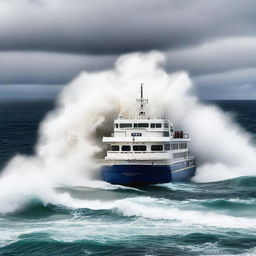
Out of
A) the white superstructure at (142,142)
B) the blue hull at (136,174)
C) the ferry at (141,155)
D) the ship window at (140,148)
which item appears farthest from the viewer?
the ship window at (140,148)

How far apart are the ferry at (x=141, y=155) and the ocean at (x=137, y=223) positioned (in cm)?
148

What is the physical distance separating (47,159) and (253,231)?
34994mm

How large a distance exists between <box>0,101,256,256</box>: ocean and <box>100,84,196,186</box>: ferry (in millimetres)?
1485

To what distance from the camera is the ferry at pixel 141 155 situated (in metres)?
61.9

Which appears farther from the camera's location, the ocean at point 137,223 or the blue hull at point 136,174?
the blue hull at point 136,174

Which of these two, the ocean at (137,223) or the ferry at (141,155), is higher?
the ferry at (141,155)

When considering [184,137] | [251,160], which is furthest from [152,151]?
[251,160]

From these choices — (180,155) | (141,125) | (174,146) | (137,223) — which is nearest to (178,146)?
(180,155)

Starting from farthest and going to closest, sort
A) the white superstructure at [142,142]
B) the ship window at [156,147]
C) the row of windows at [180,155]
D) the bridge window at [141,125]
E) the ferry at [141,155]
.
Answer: the row of windows at [180,155], the bridge window at [141,125], the ship window at [156,147], the white superstructure at [142,142], the ferry at [141,155]

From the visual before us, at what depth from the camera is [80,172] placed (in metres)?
66.9

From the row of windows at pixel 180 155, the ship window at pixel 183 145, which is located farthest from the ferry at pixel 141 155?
the ship window at pixel 183 145

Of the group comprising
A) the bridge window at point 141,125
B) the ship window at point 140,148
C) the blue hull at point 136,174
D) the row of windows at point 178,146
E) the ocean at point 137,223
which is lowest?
the ocean at point 137,223

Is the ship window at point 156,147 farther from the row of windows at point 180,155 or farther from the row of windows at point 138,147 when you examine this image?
the row of windows at point 180,155

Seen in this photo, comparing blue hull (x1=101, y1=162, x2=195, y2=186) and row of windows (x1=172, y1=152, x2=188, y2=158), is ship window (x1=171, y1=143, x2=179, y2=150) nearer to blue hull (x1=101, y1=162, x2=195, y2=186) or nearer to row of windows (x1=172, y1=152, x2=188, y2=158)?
row of windows (x1=172, y1=152, x2=188, y2=158)
